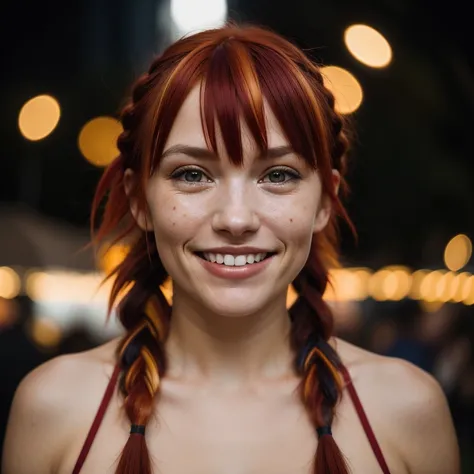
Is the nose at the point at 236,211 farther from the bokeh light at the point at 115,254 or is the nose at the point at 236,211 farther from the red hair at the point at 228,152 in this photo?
the bokeh light at the point at 115,254

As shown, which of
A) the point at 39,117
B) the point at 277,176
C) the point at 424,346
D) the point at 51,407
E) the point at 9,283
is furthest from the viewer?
the point at 9,283

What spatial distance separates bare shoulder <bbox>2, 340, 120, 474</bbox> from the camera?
204cm

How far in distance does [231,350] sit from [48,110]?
2648 millimetres

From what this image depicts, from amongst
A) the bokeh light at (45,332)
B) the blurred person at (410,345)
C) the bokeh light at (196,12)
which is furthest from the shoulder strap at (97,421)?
the bokeh light at (45,332)

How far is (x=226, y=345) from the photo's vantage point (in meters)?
2.07

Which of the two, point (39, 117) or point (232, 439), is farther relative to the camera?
point (39, 117)

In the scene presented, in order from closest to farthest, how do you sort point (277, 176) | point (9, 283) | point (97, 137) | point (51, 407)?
point (277, 176) → point (51, 407) → point (97, 137) → point (9, 283)

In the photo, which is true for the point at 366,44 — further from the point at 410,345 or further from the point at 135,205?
the point at 410,345

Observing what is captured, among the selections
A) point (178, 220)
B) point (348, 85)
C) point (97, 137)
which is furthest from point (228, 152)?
point (97, 137)

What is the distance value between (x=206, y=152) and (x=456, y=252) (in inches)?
198

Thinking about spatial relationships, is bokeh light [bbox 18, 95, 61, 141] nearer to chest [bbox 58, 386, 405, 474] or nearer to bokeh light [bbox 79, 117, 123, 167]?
bokeh light [bbox 79, 117, 123, 167]

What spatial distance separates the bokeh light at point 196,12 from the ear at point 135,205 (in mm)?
1327

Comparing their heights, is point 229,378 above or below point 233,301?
below

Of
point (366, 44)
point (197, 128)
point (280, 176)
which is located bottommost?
point (280, 176)
